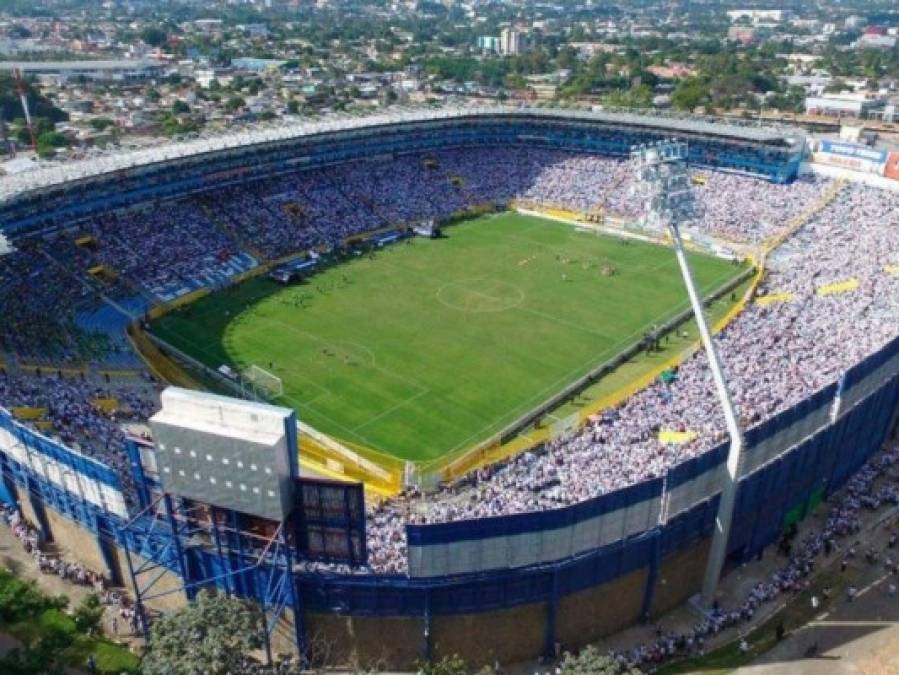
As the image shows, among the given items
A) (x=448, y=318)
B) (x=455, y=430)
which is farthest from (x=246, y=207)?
(x=455, y=430)

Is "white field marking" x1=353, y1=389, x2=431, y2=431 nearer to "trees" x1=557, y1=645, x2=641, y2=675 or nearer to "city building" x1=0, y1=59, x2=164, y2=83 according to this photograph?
"trees" x1=557, y1=645, x2=641, y2=675

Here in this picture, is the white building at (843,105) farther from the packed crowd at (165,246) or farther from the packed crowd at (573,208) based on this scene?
the packed crowd at (165,246)

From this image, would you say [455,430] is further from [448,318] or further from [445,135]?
[445,135]

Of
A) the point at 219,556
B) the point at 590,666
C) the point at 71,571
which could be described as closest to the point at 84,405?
the point at 71,571

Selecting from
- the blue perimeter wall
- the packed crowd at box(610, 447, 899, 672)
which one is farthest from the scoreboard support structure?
the packed crowd at box(610, 447, 899, 672)

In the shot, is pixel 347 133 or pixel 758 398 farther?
pixel 347 133

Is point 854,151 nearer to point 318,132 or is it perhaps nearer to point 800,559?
point 318,132
